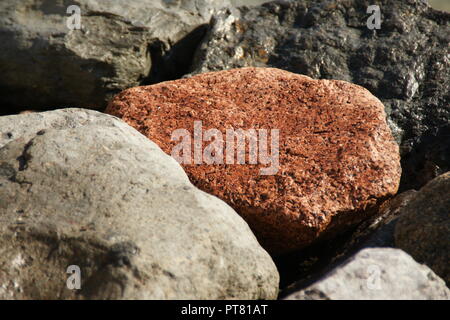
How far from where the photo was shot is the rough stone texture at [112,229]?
8.78 ft

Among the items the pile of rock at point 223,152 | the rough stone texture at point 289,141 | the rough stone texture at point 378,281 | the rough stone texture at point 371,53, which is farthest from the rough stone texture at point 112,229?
the rough stone texture at point 371,53

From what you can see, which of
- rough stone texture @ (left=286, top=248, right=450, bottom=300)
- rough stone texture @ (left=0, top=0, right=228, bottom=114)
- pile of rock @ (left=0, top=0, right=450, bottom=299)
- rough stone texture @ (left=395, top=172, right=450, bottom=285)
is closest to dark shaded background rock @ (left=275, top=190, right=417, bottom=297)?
pile of rock @ (left=0, top=0, right=450, bottom=299)

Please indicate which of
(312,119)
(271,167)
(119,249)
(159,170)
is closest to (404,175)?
(312,119)

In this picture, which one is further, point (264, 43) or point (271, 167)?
point (264, 43)

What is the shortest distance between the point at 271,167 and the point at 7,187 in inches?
53.4

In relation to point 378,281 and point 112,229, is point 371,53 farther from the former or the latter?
point 112,229

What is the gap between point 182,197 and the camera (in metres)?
3.01

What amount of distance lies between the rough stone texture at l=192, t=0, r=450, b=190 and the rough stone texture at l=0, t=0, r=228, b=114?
15.3 inches

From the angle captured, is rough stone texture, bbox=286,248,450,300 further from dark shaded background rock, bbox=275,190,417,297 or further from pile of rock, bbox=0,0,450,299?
dark shaded background rock, bbox=275,190,417,297

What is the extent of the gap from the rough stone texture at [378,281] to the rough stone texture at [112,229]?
1.09 feet

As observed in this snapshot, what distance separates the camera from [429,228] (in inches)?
126

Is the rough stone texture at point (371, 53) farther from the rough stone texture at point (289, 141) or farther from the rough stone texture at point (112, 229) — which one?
the rough stone texture at point (112, 229)

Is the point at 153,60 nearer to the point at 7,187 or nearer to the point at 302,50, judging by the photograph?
the point at 302,50

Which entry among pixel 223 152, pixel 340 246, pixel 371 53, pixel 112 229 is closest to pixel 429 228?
pixel 340 246
